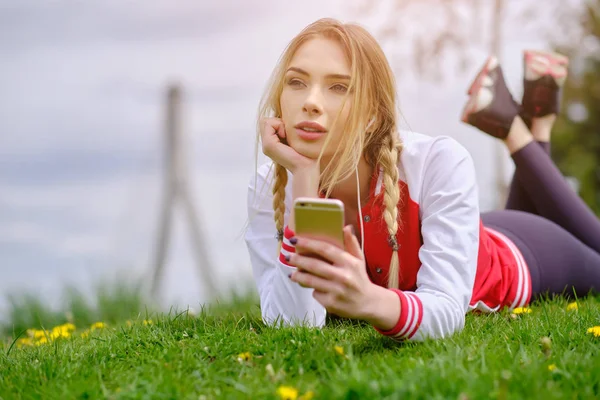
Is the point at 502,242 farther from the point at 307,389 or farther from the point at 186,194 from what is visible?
the point at 186,194

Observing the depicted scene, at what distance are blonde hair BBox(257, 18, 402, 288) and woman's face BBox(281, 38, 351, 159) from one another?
0.03 meters

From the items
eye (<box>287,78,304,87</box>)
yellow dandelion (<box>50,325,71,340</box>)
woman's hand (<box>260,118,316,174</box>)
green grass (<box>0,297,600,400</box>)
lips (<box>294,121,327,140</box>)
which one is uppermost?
eye (<box>287,78,304,87</box>)

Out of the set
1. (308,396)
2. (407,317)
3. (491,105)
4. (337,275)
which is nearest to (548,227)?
(491,105)

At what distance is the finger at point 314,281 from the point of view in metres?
2.32

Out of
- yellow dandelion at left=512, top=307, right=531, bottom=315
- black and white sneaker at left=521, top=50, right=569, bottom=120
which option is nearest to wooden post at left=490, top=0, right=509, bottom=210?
black and white sneaker at left=521, top=50, right=569, bottom=120

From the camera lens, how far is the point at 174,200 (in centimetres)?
746

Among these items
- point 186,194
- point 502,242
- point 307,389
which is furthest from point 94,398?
point 186,194

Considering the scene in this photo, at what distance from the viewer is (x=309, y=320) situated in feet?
10.7

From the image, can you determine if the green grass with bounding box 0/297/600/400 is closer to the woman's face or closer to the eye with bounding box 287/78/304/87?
the woman's face

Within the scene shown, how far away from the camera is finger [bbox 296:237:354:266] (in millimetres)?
2273

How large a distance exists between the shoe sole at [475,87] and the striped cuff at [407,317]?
238 centimetres

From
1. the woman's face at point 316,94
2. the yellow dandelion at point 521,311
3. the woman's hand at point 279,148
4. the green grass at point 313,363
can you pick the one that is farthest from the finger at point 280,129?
the yellow dandelion at point 521,311

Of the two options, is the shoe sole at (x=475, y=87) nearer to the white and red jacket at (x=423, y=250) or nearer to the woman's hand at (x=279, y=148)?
the white and red jacket at (x=423, y=250)

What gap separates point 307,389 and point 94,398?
74 centimetres
